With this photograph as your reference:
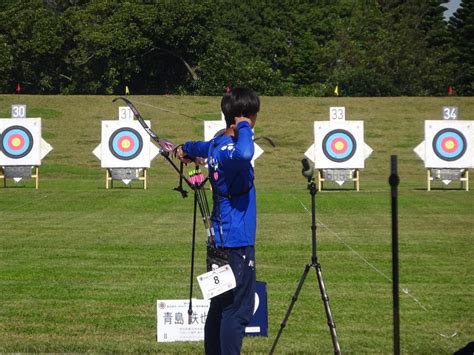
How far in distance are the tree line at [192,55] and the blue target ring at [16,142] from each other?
867 inches

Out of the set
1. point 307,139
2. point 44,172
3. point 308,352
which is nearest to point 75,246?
point 308,352

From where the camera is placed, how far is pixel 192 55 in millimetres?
57906

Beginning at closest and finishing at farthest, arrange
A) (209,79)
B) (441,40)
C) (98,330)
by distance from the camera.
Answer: (98,330) → (209,79) → (441,40)

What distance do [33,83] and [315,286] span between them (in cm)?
4657

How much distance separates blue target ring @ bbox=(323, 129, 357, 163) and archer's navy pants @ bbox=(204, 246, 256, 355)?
2419 centimetres

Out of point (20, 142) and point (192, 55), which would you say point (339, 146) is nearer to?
point (20, 142)

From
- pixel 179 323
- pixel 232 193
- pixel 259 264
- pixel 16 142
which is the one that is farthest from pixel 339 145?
pixel 232 193

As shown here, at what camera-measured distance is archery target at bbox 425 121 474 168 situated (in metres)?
31.0

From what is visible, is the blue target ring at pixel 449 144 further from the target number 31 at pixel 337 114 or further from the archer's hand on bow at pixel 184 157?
the archer's hand on bow at pixel 184 157

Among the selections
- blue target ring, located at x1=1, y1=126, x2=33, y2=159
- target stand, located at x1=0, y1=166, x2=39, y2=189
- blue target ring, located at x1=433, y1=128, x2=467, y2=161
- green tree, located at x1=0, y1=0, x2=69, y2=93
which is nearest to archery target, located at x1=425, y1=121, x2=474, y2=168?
blue target ring, located at x1=433, y1=128, x2=467, y2=161

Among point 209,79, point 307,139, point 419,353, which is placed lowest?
point 419,353

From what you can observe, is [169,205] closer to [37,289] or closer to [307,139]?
[37,289]

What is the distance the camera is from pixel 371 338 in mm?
9125

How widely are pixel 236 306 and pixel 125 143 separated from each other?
80.9 feet
